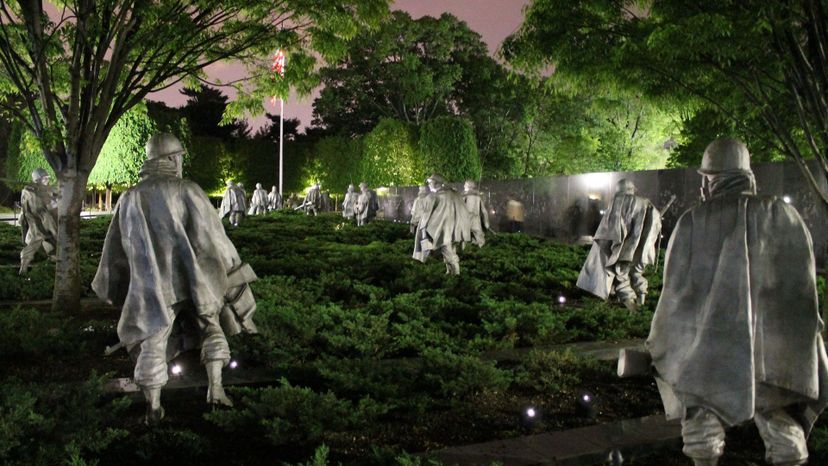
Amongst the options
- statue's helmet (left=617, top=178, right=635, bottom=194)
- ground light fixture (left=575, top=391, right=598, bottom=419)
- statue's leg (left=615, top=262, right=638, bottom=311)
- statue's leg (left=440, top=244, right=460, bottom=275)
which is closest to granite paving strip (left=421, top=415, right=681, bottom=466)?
ground light fixture (left=575, top=391, right=598, bottom=419)

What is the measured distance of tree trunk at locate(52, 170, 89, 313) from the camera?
7.99 meters

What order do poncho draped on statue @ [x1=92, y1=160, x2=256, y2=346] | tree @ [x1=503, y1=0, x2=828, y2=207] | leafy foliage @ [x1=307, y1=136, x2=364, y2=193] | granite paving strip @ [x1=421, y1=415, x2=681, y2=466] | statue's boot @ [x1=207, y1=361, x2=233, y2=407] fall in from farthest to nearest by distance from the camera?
leafy foliage @ [x1=307, y1=136, x2=364, y2=193]
tree @ [x1=503, y1=0, x2=828, y2=207]
statue's boot @ [x1=207, y1=361, x2=233, y2=407]
poncho draped on statue @ [x1=92, y1=160, x2=256, y2=346]
granite paving strip @ [x1=421, y1=415, x2=681, y2=466]

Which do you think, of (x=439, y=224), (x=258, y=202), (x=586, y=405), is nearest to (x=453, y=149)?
(x=258, y=202)

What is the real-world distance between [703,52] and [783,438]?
5.01 m

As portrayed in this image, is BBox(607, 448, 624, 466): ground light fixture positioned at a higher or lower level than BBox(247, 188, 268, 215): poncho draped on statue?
lower

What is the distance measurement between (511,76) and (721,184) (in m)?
5.93

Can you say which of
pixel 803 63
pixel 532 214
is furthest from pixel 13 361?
pixel 532 214

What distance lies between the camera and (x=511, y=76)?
9133 millimetres

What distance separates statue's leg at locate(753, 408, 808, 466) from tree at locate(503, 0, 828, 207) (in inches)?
162

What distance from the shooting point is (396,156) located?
41.9m

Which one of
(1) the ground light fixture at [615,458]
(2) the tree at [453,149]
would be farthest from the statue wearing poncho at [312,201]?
(1) the ground light fixture at [615,458]

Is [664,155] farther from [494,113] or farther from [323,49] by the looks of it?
[323,49]

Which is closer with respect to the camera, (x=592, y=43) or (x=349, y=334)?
(x=349, y=334)

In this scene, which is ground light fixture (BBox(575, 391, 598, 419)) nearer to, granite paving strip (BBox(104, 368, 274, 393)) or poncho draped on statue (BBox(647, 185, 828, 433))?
poncho draped on statue (BBox(647, 185, 828, 433))
